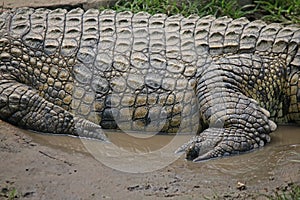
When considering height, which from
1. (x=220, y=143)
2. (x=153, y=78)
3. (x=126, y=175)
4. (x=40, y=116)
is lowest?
(x=126, y=175)

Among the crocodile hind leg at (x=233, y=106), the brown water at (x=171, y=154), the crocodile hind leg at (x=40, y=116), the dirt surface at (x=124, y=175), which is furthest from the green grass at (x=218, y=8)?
the dirt surface at (x=124, y=175)

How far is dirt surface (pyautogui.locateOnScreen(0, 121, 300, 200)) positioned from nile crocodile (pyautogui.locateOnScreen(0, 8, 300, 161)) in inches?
12.8

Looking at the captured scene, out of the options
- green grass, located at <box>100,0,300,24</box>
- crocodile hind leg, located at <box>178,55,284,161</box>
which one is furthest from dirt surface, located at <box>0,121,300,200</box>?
green grass, located at <box>100,0,300,24</box>

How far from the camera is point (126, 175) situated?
494 cm

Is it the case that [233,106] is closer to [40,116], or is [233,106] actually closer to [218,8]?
[40,116]

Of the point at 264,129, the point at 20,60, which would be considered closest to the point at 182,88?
the point at 264,129

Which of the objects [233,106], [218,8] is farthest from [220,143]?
[218,8]

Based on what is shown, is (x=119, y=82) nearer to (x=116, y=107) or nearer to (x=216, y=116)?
(x=116, y=107)

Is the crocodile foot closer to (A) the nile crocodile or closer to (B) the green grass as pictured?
(A) the nile crocodile

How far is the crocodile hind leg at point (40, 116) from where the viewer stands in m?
5.81

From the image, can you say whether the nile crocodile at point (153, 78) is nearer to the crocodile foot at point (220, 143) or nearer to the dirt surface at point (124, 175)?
the crocodile foot at point (220, 143)

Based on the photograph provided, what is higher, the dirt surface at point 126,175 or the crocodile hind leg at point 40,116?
the crocodile hind leg at point 40,116

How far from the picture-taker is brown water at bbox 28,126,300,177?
5109 mm

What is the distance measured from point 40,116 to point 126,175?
4.04 feet
